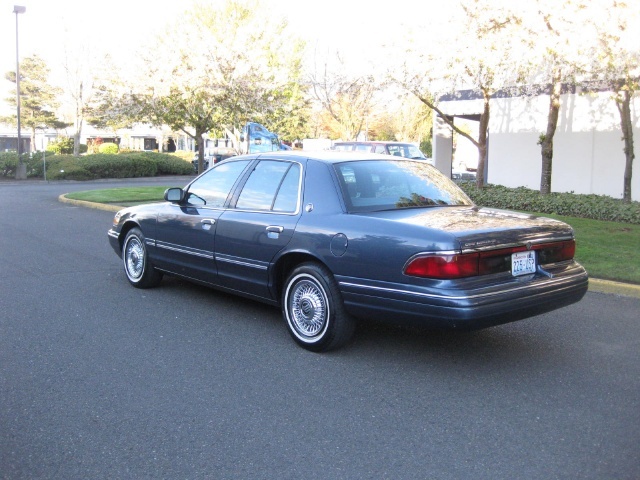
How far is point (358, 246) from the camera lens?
513 centimetres

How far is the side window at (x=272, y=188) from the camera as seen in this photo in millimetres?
5988

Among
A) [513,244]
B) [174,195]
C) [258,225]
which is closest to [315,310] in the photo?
[258,225]

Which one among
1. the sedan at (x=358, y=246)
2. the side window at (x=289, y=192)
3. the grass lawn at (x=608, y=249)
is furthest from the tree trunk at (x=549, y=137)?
the side window at (x=289, y=192)

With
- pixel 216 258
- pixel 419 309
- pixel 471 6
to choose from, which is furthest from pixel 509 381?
pixel 471 6

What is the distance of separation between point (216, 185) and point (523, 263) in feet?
10.3

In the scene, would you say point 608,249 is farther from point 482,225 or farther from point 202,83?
point 202,83

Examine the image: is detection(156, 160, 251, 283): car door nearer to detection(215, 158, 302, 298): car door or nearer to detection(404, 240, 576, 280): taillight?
detection(215, 158, 302, 298): car door

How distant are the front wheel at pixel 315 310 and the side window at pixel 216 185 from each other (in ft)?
4.62

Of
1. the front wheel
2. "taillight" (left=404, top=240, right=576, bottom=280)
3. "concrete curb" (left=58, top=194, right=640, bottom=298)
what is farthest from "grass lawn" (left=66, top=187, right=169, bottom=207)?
"taillight" (left=404, top=240, right=576, bottom=280)

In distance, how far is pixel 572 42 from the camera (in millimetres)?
11703

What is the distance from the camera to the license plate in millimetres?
5082

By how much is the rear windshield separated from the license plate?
100cm

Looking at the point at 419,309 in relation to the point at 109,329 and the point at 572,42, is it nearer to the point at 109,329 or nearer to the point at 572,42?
the point at 109,329

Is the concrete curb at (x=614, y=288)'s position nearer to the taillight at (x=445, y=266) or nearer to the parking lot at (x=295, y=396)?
the parking lot at (x=295, y=396)
